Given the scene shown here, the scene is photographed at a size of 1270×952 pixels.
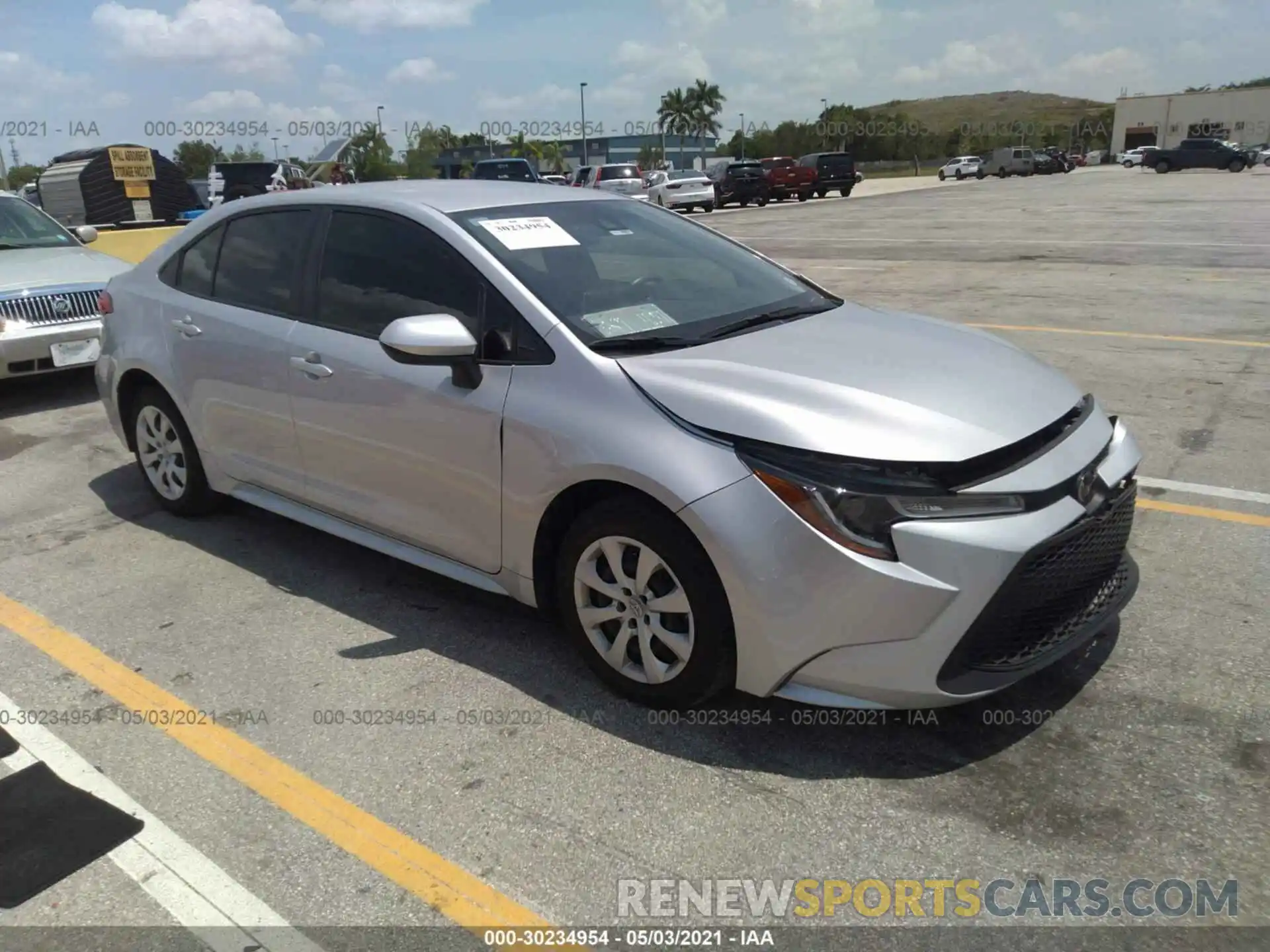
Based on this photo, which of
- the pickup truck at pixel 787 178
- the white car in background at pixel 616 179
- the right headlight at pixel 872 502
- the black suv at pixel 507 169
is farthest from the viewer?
the pickup truck at pixel 787 178

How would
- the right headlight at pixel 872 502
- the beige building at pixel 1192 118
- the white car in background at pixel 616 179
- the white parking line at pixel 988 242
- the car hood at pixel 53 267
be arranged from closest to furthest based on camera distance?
the right headlight at pixel 872 502
the car hood at pixel 53 267
the white parking line at pixel 988 242
the white car in background at pixel 616 179
the beige building at pixel 1192 118

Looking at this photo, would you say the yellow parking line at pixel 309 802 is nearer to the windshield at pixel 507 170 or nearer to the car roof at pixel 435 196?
the car roof at pixel 435 196

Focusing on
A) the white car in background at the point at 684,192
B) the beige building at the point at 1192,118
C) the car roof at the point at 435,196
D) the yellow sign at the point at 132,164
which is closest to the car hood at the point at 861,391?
the car roof at the point at 435,196

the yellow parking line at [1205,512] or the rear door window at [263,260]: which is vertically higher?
the rear door window at [263,260]

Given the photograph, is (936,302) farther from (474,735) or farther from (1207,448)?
(474,735)

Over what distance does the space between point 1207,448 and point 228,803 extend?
5193mm

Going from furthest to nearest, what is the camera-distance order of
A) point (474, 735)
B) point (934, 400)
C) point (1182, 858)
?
1. point (474, 735)
2. point (934, 400)
3. point (1182, 858)

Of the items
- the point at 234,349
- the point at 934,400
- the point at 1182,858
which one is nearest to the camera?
the point at 1182,858

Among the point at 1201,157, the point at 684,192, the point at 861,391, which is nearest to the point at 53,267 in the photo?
the point at 861,391

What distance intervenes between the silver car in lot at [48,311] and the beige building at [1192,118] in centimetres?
9668

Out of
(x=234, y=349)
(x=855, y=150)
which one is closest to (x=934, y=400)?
(x=234, y=349)

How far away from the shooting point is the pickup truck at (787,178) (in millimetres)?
35594

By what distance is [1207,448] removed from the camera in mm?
5457

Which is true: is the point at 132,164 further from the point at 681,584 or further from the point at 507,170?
the point at 681,584
